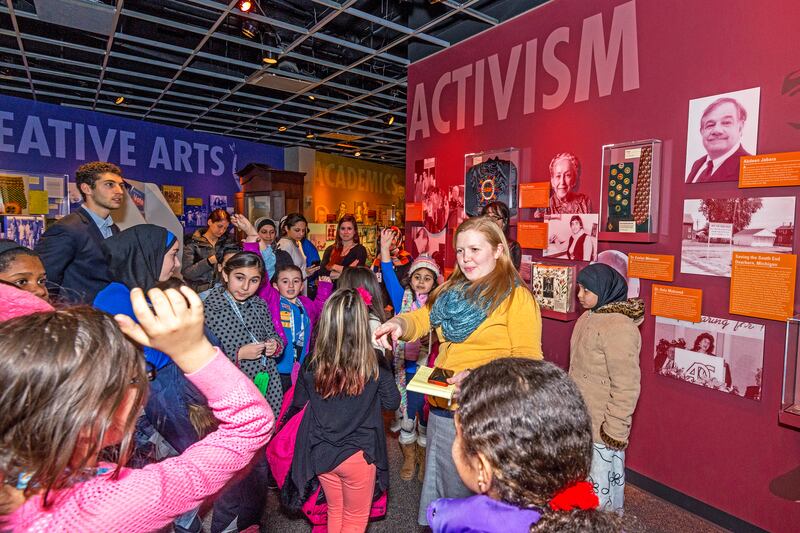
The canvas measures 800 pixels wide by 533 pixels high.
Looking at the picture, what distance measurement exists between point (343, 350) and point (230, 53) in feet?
16.5

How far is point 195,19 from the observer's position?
4812mm

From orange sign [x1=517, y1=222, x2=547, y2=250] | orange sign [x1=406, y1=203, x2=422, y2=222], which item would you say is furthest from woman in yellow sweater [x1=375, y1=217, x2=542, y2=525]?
orange sign [x1=406, y1=203, x2=422, y2=222]

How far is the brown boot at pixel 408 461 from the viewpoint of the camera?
3.25 metres

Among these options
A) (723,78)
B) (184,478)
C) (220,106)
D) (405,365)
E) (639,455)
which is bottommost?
(639,455)

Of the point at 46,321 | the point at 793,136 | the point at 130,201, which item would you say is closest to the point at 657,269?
the point at 793,136

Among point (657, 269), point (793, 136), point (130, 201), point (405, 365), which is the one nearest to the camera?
point (793, 136)

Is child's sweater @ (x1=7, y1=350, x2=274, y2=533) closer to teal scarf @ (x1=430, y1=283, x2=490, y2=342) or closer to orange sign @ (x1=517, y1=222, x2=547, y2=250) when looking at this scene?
teal scarf @ (x1=430, y1=283, x2=490, y2=342)

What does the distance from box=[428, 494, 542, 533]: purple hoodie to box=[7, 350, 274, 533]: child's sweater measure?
443 millimetres

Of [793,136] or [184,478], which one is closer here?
[184,478]

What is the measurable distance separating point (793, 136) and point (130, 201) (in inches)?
237

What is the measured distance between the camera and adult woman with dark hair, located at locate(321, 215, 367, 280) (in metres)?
4.96

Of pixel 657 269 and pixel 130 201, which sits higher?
pixel 130 201

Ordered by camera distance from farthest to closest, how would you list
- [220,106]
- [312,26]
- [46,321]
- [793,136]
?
[220,106]
[312,26]
[793,136]
[46,321]

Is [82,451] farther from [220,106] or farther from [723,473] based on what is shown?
[220,106]
